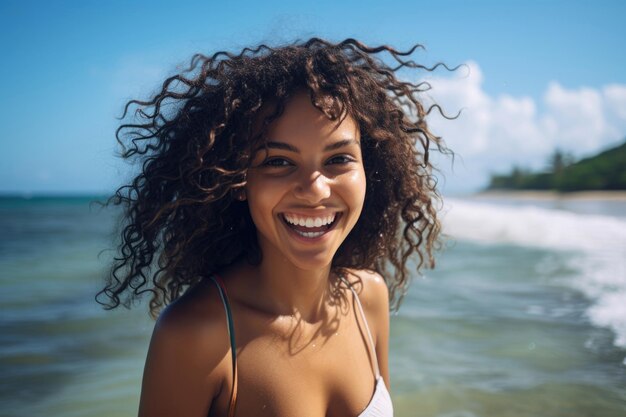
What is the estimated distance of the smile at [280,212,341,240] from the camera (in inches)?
91.5

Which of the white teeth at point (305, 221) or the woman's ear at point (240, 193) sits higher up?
the woman's ear at point (240, 193)

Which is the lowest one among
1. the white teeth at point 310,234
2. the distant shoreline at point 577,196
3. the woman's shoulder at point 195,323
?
the distant shoreline at point 577,196

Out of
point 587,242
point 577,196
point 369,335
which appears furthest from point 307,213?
point 577,196

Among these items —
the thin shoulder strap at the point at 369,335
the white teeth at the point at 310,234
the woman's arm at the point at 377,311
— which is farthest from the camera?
the woman's arm at the point at 377,311

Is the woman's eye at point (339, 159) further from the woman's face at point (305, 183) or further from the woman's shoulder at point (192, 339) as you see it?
the woman's shoulder at point (192, 339)

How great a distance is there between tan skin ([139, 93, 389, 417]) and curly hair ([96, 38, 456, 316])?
0.11m

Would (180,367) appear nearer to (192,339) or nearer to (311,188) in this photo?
(192,339)

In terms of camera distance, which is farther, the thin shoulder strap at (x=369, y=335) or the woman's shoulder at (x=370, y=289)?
the woman's shoulder at (x=370, y=289)

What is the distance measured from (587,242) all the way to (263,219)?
13.0 m

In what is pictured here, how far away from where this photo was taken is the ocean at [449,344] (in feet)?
13.8

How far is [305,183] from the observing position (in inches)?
88.9

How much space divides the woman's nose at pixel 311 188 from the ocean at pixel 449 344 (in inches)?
57.0

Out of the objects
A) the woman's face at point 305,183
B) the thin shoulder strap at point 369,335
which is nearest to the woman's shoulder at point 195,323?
the woman's face at point 305,183

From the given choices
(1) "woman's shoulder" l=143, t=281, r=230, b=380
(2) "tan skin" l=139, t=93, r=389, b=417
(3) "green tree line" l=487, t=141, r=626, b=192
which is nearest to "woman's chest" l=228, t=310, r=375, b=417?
(2) "tan skin" l=139, t=93, r=389, b=417
